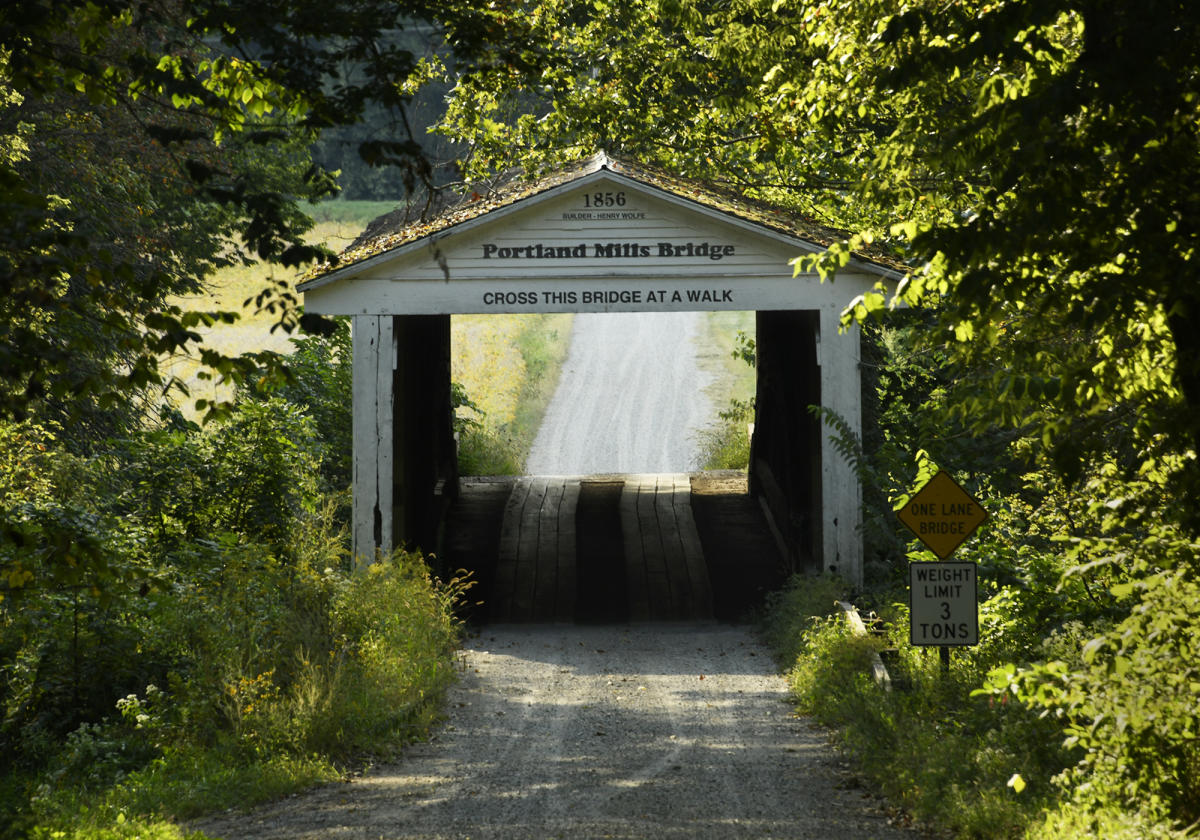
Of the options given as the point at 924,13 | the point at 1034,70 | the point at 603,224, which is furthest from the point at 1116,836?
the point at 603,224

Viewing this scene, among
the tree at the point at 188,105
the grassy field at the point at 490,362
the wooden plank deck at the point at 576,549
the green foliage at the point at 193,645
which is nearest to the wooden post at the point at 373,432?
the green foliage at the point at 193,645

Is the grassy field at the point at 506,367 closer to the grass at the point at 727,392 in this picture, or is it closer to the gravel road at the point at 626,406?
the grass at the point at 727,392

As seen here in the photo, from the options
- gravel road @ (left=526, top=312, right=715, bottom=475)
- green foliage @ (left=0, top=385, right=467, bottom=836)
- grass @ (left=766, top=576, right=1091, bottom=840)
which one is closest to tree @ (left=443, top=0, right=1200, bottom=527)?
grass @ (left=766, top=576, right=1091, bottom=840)

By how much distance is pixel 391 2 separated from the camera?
7434mm

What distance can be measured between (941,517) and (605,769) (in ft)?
10.1

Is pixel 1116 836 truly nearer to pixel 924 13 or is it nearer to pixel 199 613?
pixel 924 13

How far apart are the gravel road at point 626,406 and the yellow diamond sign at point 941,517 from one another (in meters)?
20.5

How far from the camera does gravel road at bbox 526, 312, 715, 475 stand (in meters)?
32.0

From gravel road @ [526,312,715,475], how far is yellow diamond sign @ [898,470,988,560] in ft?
67.2

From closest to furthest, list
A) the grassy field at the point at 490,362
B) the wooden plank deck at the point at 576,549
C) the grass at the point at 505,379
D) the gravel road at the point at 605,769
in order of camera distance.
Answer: the gravel road at the point at 605,769 → the wooden plank deck at the point at 576,549 → the grass at the point at 505,379 → the grassy field at the point at 490,362

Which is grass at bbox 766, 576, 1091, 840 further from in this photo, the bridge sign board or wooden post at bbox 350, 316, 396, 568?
wooden post at bbox 350, 316, 396, 568

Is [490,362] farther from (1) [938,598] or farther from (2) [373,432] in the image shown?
(1) [938,598]

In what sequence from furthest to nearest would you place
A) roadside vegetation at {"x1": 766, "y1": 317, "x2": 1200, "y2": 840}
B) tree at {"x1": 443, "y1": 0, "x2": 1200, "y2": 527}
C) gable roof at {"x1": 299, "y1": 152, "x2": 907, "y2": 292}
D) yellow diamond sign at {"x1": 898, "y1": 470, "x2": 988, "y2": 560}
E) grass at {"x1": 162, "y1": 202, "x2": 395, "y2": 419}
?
grass at {"x1": 162, "y1": 202, "x2": 395, "y2": 419}
gable roof at {"x1": 299, "y1": 152, "x2": 907, "y2": 292}
yellow diamond sign at {"x1": 898, "y1": 470, "x2": 988, "y2": 560}
roadside vegetation at {"x1": 766, "y1": 317, "x2": 1200, "y2": 840}
tree at {"x1": 443, "y1": 0, "x2": 1200, "y2": 527}

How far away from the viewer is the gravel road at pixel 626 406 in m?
32.0
